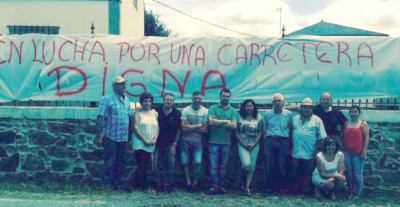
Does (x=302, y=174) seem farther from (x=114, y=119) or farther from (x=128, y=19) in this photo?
(x=128, y=19)

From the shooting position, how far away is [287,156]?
6500 mm

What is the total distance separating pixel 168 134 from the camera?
6.55 metres

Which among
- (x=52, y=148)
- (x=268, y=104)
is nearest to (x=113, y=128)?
(x=52, y=148)

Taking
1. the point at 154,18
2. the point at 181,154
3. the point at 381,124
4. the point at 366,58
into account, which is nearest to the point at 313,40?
the point at 366,58

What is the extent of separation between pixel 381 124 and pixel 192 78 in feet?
10.7

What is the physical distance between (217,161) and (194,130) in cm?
61

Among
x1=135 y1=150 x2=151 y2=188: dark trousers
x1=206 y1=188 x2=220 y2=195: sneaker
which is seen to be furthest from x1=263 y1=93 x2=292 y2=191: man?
x1=135 y1=150 x2=151 y2=188: dark trousers

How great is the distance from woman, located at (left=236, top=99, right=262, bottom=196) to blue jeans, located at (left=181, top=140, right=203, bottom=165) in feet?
2.07

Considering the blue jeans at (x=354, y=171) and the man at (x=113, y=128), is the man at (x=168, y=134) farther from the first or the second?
the blue jeans at (x=354, y=171)

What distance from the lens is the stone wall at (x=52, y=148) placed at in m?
7.04

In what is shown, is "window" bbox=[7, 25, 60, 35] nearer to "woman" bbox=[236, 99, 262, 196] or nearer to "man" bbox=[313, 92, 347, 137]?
"woman" bbox=[236, 99, 262, 196]

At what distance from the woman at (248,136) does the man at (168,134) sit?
3.26 ft

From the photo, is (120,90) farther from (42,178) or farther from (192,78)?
(42,178)

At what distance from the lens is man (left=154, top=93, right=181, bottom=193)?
21.5 ft
